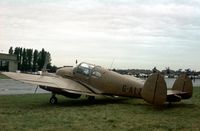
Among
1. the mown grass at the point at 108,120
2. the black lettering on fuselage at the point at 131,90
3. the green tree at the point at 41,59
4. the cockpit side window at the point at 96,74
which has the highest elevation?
the green tree at the point at 41,59

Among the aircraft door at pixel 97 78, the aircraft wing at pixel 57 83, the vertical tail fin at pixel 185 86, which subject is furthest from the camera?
the aircraft door at pixel 97 78

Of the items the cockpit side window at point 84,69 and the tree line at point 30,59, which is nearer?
the cockpit side window at point 84,69

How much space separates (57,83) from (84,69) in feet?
5.64

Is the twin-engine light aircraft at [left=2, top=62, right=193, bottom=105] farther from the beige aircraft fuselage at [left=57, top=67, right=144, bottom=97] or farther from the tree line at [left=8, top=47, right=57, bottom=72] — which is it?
the tree line at [left=8, top=47, right=57, bottom=72]

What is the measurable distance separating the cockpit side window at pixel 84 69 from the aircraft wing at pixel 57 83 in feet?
2.02

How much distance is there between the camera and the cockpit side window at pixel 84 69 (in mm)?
19875

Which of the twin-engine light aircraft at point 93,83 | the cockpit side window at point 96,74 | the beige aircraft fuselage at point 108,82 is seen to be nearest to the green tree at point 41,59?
the twin-engine light aircraft at point 93,83

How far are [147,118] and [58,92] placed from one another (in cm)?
677

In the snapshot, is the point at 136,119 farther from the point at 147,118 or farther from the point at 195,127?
the point at 195,127

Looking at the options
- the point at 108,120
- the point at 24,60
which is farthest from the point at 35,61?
the point at 108,120

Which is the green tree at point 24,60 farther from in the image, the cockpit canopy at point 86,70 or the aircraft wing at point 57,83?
the aircraft wing at point 57,83

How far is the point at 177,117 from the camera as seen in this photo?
1363 centimetres

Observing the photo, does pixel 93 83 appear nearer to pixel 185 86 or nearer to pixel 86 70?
pixel 86 70

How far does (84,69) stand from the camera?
20031 mm
